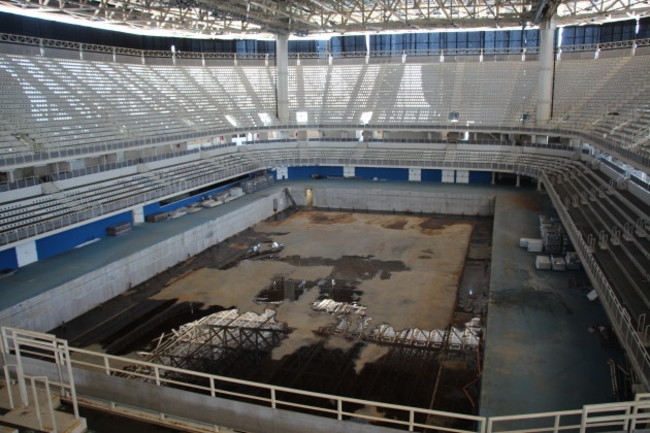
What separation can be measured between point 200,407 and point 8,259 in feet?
41.7

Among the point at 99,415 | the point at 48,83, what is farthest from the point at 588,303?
the point at 48,83

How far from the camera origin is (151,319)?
1538 cm

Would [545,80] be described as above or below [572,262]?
above

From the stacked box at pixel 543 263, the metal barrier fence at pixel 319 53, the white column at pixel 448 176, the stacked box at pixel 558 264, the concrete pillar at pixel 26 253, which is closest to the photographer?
the stacked box at pixel 558 264

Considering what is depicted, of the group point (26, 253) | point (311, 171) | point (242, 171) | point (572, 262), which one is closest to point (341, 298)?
point (572, 262)

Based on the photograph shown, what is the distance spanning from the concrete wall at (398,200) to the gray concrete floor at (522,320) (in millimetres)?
5145

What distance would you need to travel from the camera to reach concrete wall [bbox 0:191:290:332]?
46.4ft

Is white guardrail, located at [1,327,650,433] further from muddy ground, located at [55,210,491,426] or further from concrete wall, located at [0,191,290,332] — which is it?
concrete wall, located at [0,191,290,332]

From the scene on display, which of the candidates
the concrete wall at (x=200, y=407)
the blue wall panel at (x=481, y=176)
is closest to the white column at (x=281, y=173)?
the blue wall panel at (x=481, y=176)

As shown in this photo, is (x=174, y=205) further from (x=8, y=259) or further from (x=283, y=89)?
(x=283, y=89)

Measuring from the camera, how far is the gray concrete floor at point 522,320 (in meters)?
9.74

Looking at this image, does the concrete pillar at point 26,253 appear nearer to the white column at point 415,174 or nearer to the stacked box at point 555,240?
the stacked box at point 555,240

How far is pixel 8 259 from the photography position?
16.5 metres

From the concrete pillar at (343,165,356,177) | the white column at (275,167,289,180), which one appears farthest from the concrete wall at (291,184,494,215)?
the white column at (275,167,289,180)
